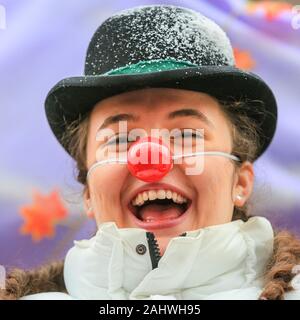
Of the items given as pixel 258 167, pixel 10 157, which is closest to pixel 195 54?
pixel 258 167

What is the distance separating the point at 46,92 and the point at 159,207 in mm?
380

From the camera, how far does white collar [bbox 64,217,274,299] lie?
1.20m

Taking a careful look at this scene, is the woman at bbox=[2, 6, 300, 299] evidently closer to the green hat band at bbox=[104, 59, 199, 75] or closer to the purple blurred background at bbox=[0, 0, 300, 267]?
the green hat band at bbox=[104, 59, 199, 75]

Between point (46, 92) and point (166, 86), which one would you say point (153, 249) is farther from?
point (46, 92)

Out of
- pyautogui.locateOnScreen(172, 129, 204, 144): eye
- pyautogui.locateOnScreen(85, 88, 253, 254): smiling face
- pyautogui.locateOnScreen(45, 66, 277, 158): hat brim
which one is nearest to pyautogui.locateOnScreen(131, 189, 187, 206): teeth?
pyautogui.locateOnScreen(85, 88, 253, 254): smiling face

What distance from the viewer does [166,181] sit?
1.22m

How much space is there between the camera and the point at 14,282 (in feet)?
4.26

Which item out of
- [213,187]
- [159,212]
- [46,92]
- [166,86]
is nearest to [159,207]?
[159,212]

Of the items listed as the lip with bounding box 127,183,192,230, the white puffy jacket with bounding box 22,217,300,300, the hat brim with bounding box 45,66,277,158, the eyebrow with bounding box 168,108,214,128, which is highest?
the hat brim with bounding box 45,66,277,158

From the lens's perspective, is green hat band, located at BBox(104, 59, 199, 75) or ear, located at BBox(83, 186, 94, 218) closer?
green hat band, located at BBox(104, 59, 199, 75)

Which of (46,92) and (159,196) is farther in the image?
(46,92)

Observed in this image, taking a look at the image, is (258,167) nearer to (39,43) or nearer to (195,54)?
(195,54)

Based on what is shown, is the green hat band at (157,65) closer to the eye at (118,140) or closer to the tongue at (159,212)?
the eye at (118,140)

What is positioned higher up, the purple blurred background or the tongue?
the purple blurred background
